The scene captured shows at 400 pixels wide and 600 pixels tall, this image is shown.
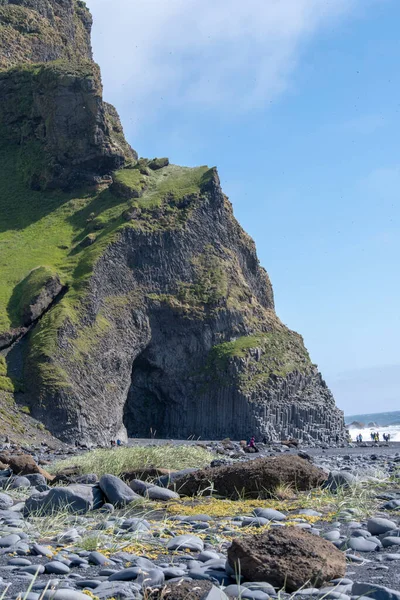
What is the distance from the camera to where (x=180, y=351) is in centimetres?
7894

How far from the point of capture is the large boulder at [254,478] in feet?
47.4

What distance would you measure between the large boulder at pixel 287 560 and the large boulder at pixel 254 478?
22.9ft

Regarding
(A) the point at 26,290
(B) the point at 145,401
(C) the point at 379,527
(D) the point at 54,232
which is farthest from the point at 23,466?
(D) the point at 54,232

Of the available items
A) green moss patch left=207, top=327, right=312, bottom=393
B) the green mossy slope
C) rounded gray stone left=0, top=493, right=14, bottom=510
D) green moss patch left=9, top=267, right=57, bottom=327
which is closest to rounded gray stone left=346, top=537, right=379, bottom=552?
rounded gray stone left=0, top=493, right=14, bottom=510

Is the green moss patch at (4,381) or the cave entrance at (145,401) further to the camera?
the cave entrance at (145,401)

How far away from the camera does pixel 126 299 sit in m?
76.4

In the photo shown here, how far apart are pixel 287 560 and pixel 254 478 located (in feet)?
24.8

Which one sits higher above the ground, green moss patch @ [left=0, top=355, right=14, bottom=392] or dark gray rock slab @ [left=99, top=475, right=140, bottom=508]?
green moss patch @ [left=0, top=355, right=14, bottom=392]

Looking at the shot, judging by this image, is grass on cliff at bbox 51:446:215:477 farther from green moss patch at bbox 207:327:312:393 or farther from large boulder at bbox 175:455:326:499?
green moss patch at bbox 207:327:312:393

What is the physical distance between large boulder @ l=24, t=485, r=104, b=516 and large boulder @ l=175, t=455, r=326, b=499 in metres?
2.48

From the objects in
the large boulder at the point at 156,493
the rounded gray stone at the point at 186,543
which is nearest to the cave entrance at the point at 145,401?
the large boulder at the point at 156,493

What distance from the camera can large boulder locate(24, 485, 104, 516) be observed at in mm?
11703

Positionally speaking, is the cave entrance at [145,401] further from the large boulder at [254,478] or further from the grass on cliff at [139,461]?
the large boulder at [254,478]

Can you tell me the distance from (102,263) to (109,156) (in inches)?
975
